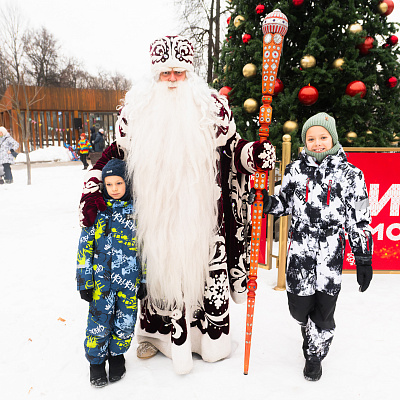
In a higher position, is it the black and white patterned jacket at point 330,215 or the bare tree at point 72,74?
the bare tree at point 72,74

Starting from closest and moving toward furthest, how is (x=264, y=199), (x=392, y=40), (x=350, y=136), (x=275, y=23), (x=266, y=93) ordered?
1. (x=275, y=23)
2. (x=266, y=93)
3. (x=264, y=199)
4. (x=350, y=136)
5. (x=392, y=40)

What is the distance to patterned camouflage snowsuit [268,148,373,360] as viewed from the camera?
200cm

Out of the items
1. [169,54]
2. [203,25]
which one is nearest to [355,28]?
[169,54]

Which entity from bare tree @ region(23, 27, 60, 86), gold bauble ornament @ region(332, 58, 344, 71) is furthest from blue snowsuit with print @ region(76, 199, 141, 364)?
bare tree @ region(23, 27, 60, 86)

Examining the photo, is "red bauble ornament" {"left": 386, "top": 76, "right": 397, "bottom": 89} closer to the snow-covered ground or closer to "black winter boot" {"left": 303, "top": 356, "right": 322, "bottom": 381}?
the snow-covered ground

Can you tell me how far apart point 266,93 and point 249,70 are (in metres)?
2.20

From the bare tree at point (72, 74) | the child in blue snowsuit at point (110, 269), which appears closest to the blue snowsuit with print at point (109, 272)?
the child in blue snowsuit at point (110, 269)

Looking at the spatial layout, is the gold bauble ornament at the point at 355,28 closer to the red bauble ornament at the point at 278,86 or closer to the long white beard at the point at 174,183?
the red bauble ornament at the point at 278,86

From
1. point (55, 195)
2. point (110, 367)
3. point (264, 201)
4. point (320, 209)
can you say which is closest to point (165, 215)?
point (264, 201)

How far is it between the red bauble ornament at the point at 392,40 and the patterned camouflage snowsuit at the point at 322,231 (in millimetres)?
3123

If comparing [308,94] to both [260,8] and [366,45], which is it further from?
[260,8]

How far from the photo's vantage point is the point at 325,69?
Answer: 3957 mm

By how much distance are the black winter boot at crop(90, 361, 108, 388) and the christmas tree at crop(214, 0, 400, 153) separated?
319 centimetres

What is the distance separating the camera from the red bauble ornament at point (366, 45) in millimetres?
4008
